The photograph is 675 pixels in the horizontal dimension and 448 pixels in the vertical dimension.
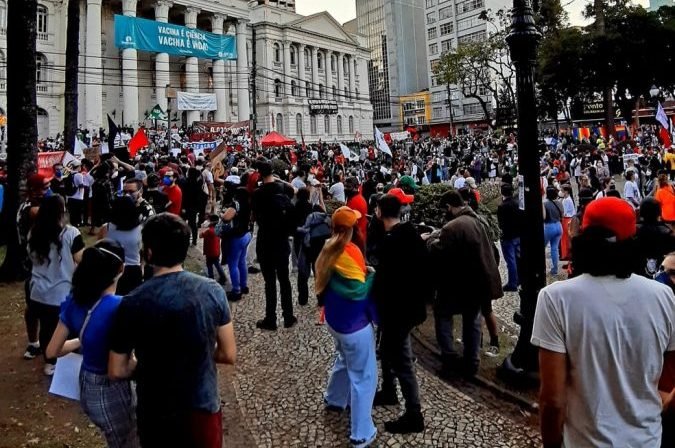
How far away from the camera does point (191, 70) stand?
165 feet

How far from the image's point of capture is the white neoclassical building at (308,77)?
203 feet

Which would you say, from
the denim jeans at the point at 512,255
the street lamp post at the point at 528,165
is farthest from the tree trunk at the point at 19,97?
the denim jeans at the point at 512,255

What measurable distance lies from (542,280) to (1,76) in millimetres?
41568

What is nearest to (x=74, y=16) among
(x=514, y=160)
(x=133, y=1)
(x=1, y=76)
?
(x=514, y=160)

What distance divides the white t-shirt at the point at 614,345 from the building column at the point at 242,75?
56.2 m

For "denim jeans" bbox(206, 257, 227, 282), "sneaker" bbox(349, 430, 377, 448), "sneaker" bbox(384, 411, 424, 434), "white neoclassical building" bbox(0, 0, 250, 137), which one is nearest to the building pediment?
"white neoclassical building" bbox(0, 0, 250, 137)

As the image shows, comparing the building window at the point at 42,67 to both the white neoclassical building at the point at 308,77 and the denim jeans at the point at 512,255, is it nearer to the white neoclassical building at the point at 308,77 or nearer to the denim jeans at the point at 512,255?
the white neoclassical building at the point at 308,77

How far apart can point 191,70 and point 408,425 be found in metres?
51.4

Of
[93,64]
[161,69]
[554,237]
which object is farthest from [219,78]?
[554,237]

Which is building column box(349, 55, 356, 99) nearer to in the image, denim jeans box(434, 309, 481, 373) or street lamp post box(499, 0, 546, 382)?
street lamp post box(499, 0, 546, 382)

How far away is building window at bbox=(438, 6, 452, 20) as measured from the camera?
7450 cm

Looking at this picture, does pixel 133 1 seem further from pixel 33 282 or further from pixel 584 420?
pixel 584 420

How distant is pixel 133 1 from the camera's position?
146 feet

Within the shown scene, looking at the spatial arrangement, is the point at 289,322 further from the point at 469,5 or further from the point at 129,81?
the point at 469,5
